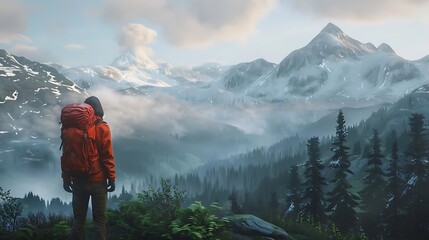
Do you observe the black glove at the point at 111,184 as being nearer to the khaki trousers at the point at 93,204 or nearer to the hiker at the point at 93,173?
the hiker at the point at 93,173

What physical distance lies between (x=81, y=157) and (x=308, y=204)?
42171mm

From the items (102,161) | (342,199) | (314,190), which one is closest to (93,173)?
(102,161)

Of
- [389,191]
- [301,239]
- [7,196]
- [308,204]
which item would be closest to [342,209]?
[308,204]

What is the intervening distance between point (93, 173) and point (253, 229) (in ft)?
24.7

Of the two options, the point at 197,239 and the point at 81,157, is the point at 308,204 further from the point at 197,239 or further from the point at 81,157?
the point at 81,157

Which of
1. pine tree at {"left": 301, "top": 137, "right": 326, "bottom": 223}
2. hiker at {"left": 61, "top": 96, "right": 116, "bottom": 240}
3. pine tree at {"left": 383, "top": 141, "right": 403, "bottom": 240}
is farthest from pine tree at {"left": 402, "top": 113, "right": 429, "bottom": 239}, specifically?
hiker at {"left": 61, "top": 96, "right": 116, "bottom": 240}

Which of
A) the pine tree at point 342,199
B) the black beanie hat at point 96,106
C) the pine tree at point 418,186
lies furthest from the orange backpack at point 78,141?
the pine tree at point 418,186

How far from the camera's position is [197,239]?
12.6m

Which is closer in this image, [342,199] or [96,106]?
[96,106]

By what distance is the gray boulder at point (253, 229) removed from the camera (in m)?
15.8

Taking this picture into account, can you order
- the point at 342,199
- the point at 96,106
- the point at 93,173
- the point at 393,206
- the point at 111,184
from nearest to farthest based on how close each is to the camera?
the point at 93,173, the point at 111,184, the point at 96,106, the point at 342,199, the point at 393,206

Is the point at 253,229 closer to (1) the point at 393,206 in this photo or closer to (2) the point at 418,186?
(2) the point at 418,186

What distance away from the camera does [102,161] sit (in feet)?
33.9

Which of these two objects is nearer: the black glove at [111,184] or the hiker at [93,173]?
the hiker at [93,173]
